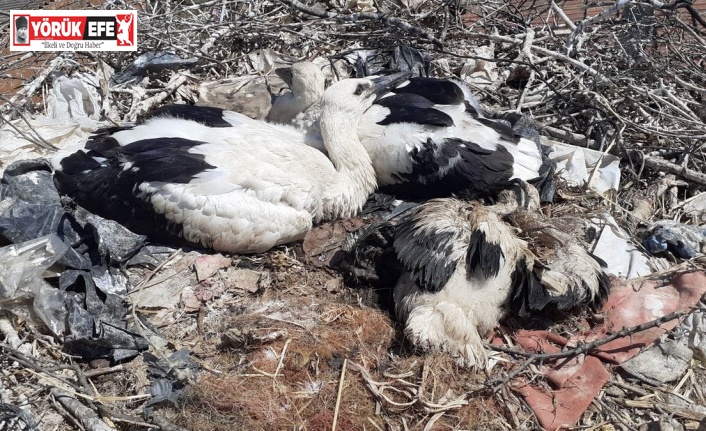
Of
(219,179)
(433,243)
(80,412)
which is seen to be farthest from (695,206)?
(80,412)

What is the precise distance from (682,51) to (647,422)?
2.34 m

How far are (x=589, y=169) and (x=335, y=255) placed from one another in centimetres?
145

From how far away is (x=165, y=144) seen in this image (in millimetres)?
3100

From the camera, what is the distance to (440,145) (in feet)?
10.5

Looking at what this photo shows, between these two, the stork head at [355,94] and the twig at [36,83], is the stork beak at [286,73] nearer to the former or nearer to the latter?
the stork head at [355,94]

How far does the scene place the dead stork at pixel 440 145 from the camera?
3.21m

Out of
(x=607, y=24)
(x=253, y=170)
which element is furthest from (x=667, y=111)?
(x=253, y=170)

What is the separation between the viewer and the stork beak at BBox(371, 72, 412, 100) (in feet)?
11.6

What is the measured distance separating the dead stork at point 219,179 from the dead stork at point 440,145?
12cm

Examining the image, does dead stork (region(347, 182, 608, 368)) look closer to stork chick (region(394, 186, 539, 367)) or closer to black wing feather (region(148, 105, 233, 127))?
stork chick (region(394, 186, 539, 367))

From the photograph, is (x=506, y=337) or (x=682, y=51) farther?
(x=682, y=51)

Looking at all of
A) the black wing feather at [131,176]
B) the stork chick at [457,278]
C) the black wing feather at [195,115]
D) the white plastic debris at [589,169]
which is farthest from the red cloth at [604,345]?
the black wing feather at [195,115]

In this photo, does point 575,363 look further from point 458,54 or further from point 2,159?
point 2,159

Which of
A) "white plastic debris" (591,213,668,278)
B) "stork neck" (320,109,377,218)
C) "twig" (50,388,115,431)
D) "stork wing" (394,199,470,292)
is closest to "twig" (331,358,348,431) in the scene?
"stork wing" (394,199,470,292)
